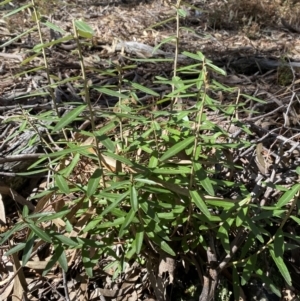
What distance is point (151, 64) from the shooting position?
3.61m

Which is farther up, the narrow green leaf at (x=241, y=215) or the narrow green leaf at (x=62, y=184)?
the narrow green leaf at (x=62, y=184)

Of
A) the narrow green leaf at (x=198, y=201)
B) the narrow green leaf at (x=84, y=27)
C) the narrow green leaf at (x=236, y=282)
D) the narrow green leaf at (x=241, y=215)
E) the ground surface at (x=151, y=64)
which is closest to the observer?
the narrow green leaf at (x=84, y=27)

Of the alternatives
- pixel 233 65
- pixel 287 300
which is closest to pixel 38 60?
pixel 233 65

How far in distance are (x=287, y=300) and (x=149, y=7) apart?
3.78 m

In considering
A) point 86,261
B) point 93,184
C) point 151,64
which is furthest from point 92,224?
point 151,64

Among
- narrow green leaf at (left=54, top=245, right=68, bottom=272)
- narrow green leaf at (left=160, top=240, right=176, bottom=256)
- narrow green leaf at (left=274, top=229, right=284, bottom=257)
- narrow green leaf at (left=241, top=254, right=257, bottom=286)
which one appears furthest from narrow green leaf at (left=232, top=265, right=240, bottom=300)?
narrow green leaf at (left=54, top=245, right=68, bottom=272)

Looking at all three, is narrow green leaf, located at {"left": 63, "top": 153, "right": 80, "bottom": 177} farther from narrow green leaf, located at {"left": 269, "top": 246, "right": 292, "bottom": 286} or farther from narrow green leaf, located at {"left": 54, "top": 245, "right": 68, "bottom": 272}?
narrow green leaf, located at {"left": 269, "top": 246, "right": 292, "bottom": 286}

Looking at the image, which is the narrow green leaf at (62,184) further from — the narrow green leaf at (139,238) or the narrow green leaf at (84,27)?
the narrow green leaf at (84,27)

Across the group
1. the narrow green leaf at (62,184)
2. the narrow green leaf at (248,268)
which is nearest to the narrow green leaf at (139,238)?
the narrow green leaf at (62,184)

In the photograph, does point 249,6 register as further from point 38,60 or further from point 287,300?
point 287,300

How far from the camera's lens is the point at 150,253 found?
199cm

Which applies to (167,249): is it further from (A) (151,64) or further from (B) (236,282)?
(A) (151,64)

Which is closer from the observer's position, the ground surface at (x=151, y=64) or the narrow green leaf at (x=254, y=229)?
the narrow green leaf at (x=254, y=229)

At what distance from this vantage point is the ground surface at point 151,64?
2.18m
